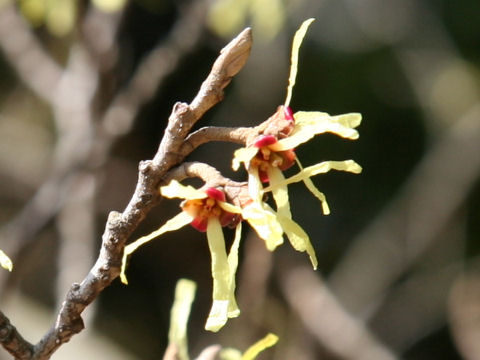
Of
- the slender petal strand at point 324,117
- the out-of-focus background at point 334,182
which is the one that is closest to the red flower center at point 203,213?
the slender petal strand at point 324,117

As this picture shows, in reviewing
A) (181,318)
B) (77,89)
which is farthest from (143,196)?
(77,89)

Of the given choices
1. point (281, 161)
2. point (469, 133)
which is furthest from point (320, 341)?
point (281, 161)

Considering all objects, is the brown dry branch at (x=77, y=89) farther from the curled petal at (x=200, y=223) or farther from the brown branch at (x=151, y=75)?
the curled petal at (x=200, y=223)

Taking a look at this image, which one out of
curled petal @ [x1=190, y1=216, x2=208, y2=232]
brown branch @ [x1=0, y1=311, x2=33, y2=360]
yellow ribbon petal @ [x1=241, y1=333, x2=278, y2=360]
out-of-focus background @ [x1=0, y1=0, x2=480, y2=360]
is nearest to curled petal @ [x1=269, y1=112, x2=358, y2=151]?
curled petal @ [x1=190, y1=216, x2=208, y2=232]

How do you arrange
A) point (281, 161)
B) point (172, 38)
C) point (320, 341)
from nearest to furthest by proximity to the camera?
point (281, 161) < point (172, 38) < point (320, 341)

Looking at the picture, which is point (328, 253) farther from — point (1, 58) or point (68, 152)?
point (1, 58)

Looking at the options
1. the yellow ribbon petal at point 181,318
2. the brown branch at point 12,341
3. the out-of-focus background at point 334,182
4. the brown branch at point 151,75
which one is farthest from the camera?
the out-of-focus background at point 334,182
